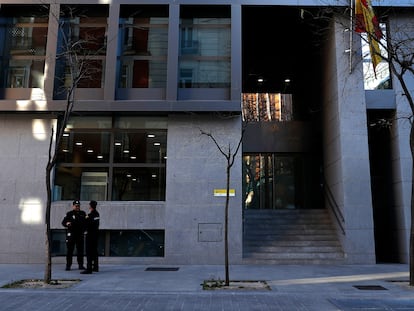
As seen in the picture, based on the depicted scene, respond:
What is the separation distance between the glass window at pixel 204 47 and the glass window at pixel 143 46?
0.71 metres

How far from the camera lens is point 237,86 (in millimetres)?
13922

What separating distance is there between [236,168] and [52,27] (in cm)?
815

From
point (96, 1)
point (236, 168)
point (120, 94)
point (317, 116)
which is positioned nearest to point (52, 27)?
point (96, 1)

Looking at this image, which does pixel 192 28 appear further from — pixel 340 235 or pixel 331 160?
pixel 340 235

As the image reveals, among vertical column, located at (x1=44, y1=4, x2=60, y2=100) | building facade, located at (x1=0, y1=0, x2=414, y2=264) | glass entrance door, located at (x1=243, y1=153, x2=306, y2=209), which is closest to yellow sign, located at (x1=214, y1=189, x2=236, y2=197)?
building facade, located at (x1=0, y1=0, x2=414, y2=264)

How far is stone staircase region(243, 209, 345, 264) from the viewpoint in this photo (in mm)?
13422

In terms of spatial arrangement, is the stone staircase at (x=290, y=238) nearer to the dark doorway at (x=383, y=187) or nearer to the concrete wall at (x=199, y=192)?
the concrete wall at (x=199, y=192)

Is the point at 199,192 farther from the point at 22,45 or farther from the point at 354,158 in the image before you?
the point at 22,45

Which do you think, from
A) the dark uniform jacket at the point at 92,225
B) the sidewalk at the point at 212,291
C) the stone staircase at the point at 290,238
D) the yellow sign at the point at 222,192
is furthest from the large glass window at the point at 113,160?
the stone staircase at the point at 290,238

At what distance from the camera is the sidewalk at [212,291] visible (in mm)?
7320

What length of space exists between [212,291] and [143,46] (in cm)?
970

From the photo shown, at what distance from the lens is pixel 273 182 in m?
19.0

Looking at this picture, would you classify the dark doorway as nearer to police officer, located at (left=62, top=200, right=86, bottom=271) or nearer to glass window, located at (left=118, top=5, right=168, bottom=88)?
glass window, located at (left=118, top=5, right=168, bottom=88)

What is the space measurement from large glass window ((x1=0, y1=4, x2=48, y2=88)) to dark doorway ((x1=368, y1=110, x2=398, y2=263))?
1234cm
